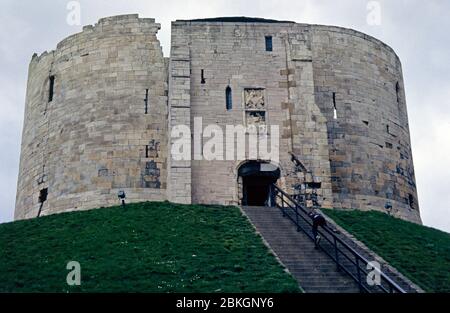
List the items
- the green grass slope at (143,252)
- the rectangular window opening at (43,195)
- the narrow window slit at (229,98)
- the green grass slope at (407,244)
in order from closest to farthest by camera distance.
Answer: the green grass slope at (143,252) < the green grass slope at (407,244) < the narrow window slit at (229,98) < the rectangular window opening at (43,195)

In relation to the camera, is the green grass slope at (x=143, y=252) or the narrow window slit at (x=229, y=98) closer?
the green grass slope at (x=143, y=252)

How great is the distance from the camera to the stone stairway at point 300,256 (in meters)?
13.7

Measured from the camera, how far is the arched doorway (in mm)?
22711

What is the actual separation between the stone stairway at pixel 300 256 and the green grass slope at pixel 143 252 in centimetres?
28

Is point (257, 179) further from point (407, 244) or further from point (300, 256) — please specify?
point (300, 256)

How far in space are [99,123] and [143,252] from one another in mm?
9635

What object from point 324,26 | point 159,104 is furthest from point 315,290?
point 324,26

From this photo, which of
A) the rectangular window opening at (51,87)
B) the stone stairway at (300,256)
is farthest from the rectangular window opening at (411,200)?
the rectangular window opening at (51,87)

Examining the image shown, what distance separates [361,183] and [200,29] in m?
7.28

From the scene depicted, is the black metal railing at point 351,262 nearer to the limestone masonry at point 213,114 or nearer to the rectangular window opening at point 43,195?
the limestone masonry at point 213,114

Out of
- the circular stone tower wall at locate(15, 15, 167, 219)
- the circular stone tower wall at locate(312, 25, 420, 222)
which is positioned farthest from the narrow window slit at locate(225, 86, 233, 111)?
the circular stone tower wall at locate(312, 25, 420, 222)

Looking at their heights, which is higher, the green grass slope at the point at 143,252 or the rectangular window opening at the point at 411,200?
the rectangular window opening at the point at 411,200

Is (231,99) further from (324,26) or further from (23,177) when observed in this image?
(23,177)

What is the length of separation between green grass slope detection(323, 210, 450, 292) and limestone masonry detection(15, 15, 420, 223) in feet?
6.48
